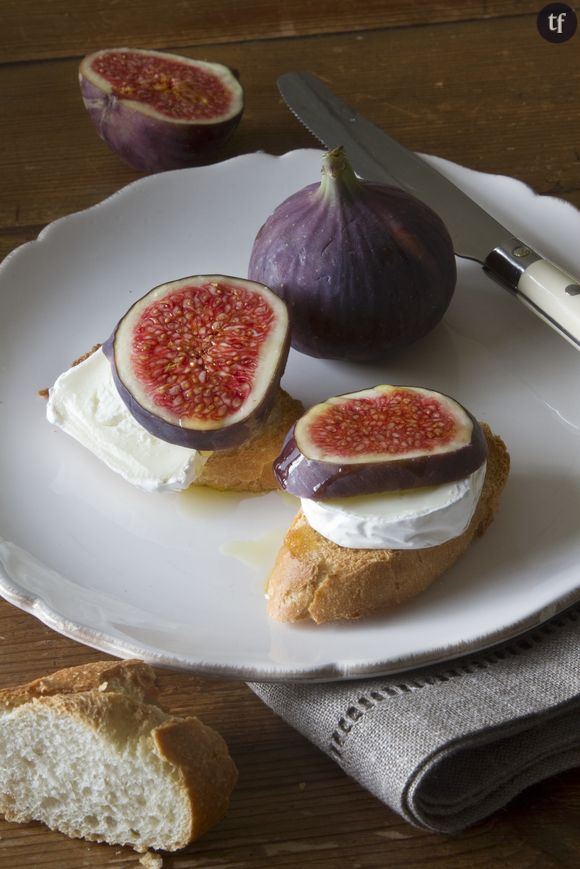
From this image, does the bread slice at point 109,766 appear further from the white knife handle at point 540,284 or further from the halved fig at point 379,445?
the white knife handle at point 540,284

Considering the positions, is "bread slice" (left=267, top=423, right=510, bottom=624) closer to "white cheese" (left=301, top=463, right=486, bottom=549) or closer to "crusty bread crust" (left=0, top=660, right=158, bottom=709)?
"white cheese" (left=301, top=463, right=486, bottom=549)

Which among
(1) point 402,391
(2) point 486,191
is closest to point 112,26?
(2) point 486,191

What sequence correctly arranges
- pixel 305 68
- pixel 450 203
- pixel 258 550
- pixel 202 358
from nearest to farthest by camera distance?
pixel 258 550
pixel 202 358
pixel 450 203
pixel 305 68

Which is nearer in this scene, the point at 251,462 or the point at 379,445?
the point at 379,445

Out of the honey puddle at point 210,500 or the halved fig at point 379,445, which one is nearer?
the halved fig at point 379,445

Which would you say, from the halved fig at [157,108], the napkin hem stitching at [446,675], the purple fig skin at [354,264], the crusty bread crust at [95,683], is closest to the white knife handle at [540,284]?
the purple fig skin at [354,264]

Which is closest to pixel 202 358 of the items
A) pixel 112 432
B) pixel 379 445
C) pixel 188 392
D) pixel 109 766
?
pixel 188 392

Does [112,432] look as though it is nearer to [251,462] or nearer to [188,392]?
[188,392]
